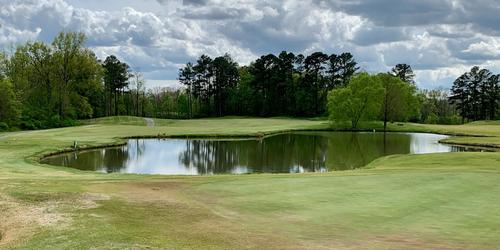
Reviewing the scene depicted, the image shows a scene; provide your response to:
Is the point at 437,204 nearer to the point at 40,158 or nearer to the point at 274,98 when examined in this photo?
the point at 40,158

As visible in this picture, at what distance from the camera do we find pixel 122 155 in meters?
50.1

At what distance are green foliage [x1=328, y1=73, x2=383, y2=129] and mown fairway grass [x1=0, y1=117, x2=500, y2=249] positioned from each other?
227 ft

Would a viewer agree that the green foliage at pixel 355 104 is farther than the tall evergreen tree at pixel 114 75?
No

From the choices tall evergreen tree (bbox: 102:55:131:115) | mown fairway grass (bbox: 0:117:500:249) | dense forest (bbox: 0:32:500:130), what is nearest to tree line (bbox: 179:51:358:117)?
dense forest (bbox: 0:32:500:130)

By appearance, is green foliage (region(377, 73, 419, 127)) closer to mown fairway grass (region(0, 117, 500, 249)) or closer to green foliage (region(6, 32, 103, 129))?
green foliage (region(6, 32, 103, 129))

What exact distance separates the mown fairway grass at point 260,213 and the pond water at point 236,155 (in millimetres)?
18310

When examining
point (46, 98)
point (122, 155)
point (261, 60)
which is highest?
point (261, 60)

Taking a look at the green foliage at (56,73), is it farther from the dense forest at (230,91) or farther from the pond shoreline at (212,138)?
the pond shoreline at (212,138)

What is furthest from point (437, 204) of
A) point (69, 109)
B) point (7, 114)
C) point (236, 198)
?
point (69, 109)

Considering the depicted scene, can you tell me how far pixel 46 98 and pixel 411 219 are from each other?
9764 centimetres

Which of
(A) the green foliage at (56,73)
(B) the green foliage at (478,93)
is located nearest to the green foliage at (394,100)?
(B) the green foliage at (478,93)

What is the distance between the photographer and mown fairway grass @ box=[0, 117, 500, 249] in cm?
1241

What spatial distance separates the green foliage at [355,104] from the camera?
93.1m

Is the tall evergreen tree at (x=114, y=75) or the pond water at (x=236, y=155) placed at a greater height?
the tall evergreen tree at (x=114, y=75)
